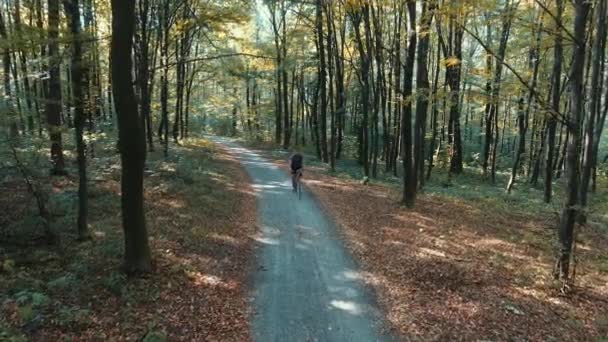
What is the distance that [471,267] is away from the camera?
29.8 feet

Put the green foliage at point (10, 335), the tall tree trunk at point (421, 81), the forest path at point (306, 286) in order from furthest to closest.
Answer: the tall tree trunk at point (421, 81) < the forest path at point (306, 286) < the green foliage at point (10, 335)

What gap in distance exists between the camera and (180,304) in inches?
287

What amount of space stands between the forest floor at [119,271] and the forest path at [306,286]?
43cm

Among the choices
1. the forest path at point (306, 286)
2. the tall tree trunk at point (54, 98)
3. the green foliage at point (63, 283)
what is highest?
the tall tree trunk at point (54, 98)

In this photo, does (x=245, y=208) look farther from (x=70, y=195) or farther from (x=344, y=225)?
(x=70, y=195)

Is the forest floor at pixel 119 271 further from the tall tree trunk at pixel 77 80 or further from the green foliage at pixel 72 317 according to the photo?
the tall tree trunk at pixel 77 80

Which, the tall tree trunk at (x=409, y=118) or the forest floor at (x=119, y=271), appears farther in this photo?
the tall tree trunk at (x=409, y=118)

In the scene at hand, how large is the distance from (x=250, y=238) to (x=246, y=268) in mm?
1975

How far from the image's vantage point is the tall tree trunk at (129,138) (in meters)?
6.90

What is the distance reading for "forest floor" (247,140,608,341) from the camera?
6.94m

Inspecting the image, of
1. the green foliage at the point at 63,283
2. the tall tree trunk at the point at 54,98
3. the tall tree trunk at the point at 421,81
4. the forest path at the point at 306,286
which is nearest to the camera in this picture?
the forest path at the point at 306,286

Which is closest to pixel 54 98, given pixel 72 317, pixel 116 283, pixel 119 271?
pixel 119 271

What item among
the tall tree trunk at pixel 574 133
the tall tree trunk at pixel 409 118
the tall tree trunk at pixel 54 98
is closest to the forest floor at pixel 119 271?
the tall tree trunk at pixel 54 98

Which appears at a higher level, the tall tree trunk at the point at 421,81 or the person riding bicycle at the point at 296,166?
the tall tree trunk at the point at 421,81
